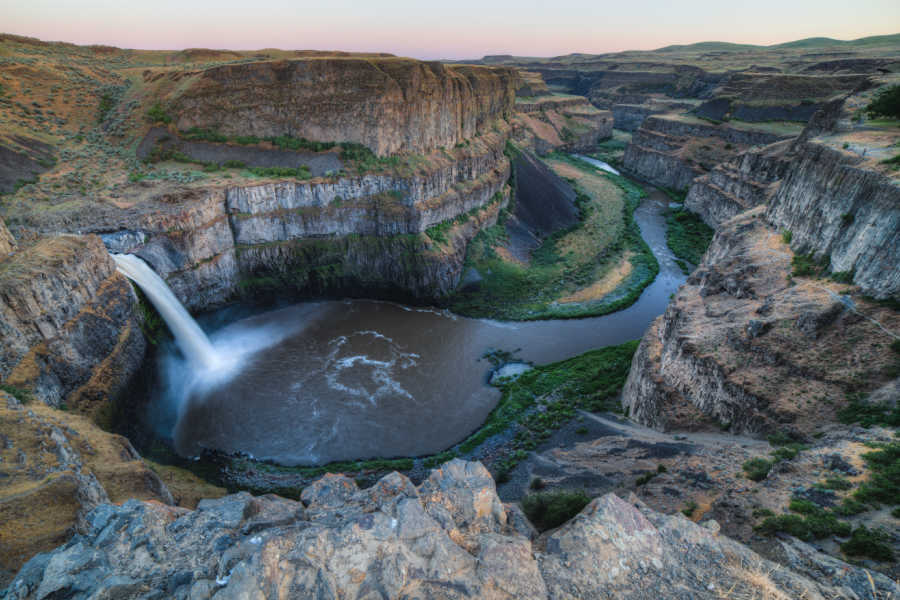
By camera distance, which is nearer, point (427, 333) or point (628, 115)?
point (427, 333)

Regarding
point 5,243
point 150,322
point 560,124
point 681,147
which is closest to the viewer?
point 5,243

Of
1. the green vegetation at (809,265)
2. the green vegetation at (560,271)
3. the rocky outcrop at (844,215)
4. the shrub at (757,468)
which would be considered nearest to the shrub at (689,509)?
the shrub at (757,468)

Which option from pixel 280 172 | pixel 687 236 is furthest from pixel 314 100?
pixel 687 236

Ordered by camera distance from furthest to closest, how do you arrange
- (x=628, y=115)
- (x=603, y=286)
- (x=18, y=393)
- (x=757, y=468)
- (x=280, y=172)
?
(x=628, y=115)
(x=603, y=286)
(x=280, y=172)
(x=18, y=393)
(x=757, y=468)

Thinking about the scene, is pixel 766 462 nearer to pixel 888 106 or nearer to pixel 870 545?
pixel 870 545

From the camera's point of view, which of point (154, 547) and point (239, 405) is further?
point (239, 405)

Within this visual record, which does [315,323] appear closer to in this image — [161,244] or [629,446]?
[161,244]

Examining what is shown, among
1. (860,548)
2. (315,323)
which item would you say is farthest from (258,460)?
(860,548)
